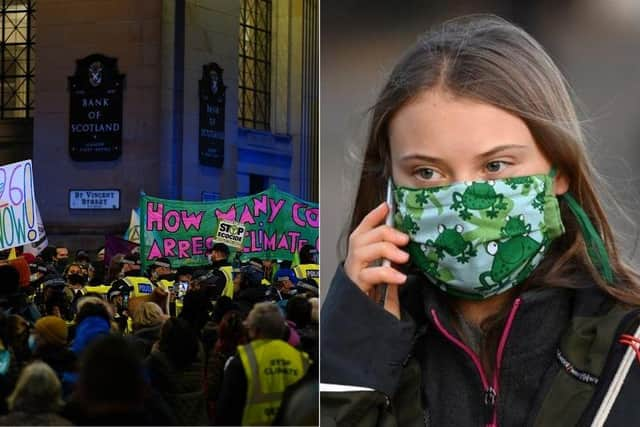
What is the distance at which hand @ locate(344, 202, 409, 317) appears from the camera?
2.95 metres

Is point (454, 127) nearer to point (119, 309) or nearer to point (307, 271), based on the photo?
point (307, 271)

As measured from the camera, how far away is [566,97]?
10.1ft

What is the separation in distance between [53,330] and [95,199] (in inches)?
18.6

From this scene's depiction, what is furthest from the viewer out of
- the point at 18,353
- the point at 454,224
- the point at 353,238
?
the point at 18,353

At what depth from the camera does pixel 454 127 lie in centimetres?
292

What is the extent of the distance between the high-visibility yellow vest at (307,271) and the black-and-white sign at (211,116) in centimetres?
45

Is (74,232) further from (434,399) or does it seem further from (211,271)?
(434,399)

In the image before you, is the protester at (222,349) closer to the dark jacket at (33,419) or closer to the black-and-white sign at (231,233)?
the black-and-white sign at (231,233)

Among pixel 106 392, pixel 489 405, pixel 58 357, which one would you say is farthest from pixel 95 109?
pixel 489 405

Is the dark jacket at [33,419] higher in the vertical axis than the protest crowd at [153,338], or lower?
lower

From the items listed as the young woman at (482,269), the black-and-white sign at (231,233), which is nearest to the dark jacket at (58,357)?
the black-and-white sign at (231,233)

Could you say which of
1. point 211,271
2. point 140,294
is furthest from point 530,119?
point 140,294

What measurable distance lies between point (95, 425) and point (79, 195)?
795mm

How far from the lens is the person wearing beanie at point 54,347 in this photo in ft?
10.7
